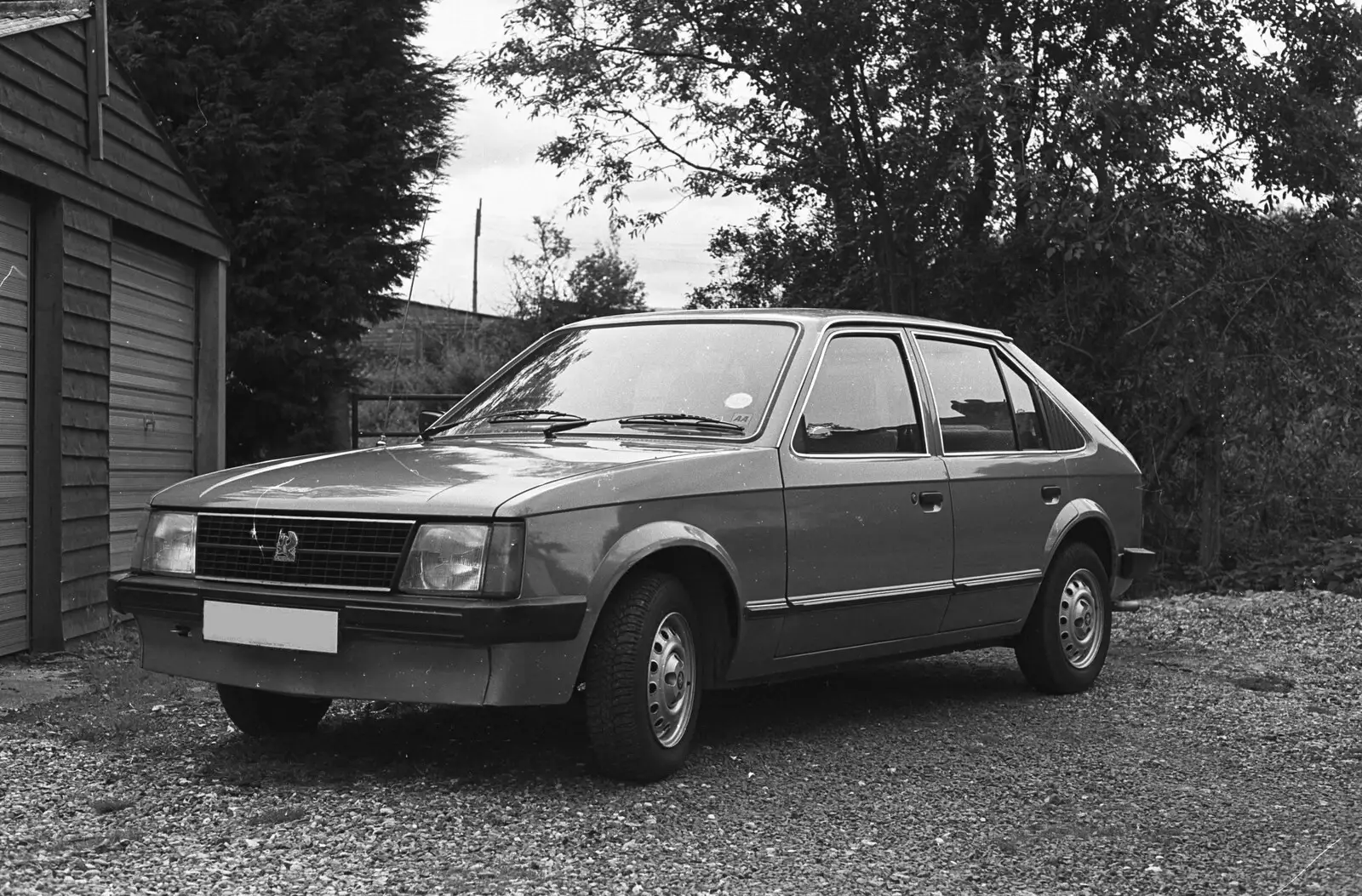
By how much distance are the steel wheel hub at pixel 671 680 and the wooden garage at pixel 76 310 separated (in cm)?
441

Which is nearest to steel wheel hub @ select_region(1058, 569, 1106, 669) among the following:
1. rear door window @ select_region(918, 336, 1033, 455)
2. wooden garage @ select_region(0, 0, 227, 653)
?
rear door window @ select_region(918, 336, 1033, 455)

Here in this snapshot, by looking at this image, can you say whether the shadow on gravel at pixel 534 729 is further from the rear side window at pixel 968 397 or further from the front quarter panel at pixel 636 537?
the rear side window at pixel 968 397

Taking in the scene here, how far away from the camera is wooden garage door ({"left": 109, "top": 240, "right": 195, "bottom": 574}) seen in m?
9.53

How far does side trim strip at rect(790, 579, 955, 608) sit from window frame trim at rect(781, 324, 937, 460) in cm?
50

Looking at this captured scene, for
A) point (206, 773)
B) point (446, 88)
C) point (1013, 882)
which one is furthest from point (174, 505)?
point (446, 88)

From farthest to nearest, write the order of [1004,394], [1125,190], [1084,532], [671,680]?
[1125,190] < [1084,532] < [1004,394] < [671,680]

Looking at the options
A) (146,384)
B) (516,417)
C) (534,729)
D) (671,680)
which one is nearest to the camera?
(671,680)

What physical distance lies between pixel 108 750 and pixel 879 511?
9.56 feet

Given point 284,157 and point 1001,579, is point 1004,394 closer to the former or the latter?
point 1001,579

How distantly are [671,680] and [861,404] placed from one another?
62.4 inches

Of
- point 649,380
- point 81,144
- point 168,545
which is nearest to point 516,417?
point 649,380

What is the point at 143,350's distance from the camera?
990 centimetres

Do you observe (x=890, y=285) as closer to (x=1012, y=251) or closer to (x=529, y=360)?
(x=1012, y=251)

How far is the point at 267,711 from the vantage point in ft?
17.7
